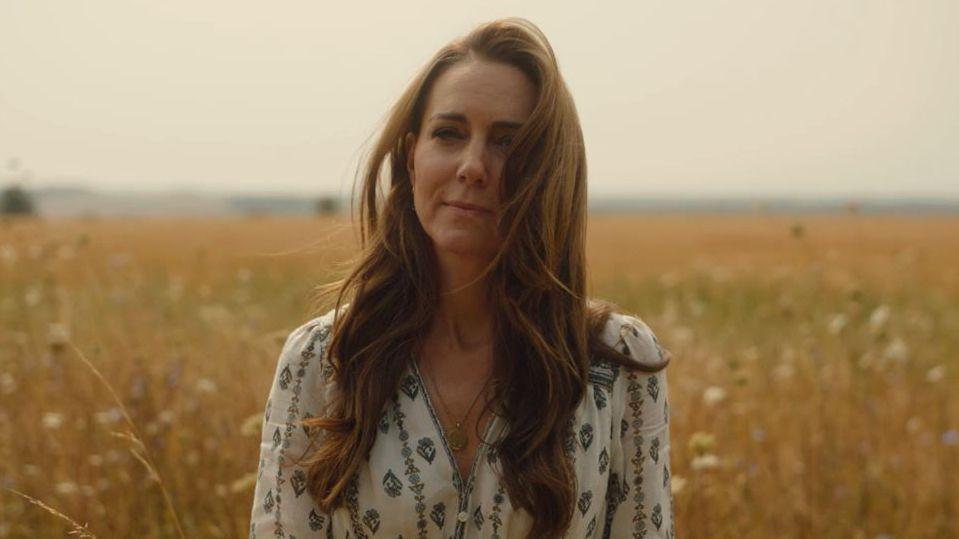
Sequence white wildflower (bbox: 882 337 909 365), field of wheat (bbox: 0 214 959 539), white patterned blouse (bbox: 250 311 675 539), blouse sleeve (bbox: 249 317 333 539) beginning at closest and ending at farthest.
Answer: white patterned blouse (bbox: 250 311 675 539)
blouse sleeve (bbox: 249 317 333 539)
field of wheat (bbox: 0 214 959 539)
white wildflower (bbox: 882 337 909 365)

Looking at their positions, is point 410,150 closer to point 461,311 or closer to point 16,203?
point 461,311

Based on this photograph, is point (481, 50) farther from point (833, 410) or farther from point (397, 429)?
point (833, 410)

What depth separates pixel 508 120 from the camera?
2.15 m

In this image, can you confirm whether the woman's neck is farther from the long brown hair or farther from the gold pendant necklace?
the gold pendant necklace

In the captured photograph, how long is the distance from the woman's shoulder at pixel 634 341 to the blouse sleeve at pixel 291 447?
1.93 feet

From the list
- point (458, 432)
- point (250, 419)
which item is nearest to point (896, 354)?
point (250, 419)

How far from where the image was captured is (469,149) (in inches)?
83.8

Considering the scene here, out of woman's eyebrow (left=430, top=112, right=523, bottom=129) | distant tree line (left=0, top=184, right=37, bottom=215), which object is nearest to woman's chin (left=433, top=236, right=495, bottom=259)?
woman's eyebrow (left=430, top=112, right=523, bottom=129)

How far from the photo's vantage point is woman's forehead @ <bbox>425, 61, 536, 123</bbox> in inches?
84.5

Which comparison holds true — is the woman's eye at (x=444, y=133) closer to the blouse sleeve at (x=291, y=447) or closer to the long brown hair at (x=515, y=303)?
the long brown hair at (x=515, y=303)

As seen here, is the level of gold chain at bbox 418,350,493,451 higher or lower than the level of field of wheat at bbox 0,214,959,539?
higher

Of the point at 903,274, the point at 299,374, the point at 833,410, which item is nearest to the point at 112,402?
the point at 299,374

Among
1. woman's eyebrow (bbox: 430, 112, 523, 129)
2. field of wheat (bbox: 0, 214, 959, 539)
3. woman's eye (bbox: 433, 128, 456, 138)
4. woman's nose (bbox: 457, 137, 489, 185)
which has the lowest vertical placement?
field of wheat (bbox: 0, 214, 959, 539)

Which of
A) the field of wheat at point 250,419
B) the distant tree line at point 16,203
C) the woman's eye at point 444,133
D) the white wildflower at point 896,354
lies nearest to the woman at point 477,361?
the woman's eye at point 444,133
